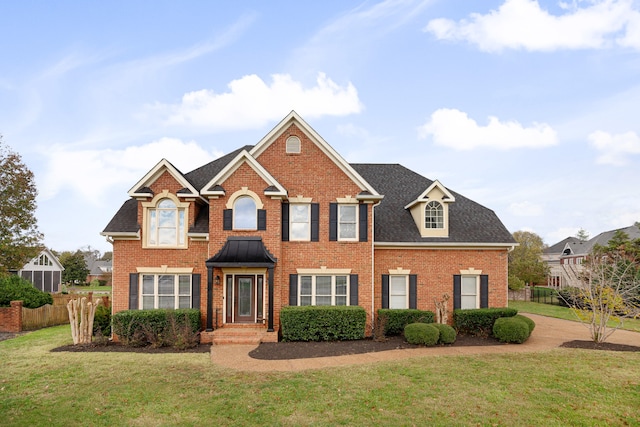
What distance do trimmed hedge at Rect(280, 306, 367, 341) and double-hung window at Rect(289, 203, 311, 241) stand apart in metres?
3.20

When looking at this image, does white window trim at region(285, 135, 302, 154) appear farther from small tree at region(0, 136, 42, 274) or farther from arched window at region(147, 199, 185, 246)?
small tree at region(0, 136, 42, 274)

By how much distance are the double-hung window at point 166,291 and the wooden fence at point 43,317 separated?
9.43m

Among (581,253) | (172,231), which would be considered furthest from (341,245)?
(581,253)

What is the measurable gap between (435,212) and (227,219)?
9.70m

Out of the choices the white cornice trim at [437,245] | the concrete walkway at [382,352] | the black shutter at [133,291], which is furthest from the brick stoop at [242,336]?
the white cornice trim at [437,245]

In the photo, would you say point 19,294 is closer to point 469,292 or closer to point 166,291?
point 166,291

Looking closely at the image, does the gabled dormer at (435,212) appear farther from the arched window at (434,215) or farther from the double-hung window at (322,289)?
the double-hung window at (322,289)

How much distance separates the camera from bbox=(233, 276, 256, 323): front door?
1805cm

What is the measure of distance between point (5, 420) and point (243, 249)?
9.46 m

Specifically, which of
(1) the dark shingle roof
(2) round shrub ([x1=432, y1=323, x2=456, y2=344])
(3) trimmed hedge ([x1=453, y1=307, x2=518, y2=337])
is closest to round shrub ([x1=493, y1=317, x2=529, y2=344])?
(3) trimmed hedge ([x1=453, y1=307, x2=518, y2=337])

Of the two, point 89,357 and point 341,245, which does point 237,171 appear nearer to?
point 341,245

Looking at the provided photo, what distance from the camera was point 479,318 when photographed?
18266mm

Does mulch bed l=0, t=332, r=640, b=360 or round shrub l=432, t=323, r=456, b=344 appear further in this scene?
round shrub l=432, t=323, r=456, b=344

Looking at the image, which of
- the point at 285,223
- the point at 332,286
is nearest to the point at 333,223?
the point at 285,223
